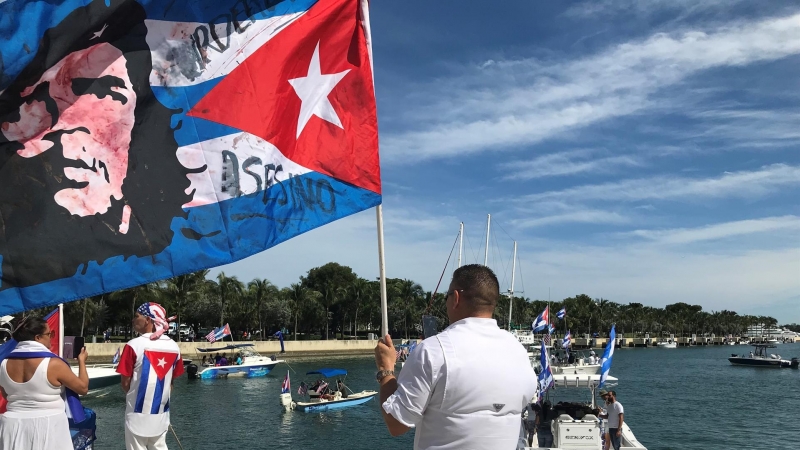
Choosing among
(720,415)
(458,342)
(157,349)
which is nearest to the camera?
(458,342)

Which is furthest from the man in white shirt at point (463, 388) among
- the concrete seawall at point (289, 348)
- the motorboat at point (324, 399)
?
the concrete seawall at point (289, 348)

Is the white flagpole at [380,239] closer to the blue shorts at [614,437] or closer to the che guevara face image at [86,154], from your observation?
the che guevara face image at [86,154]

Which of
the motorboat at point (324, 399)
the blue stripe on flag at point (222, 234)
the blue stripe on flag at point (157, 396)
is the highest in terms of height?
A: the blue stripe on flag at point (222, 234)

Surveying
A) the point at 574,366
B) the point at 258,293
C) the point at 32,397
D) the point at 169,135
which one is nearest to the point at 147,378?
the point at 32,397

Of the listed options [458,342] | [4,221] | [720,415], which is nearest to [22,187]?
[4,221]

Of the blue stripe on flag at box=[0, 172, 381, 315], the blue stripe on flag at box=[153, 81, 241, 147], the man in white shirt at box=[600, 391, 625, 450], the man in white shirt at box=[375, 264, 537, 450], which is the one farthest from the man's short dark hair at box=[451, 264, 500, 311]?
the man in white shirt at box=[600, 391, 625, 450]

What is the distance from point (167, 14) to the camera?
18.5 ft

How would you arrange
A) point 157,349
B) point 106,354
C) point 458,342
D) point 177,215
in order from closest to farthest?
point 458,342
point 177,215
point 157,349
point 106,354

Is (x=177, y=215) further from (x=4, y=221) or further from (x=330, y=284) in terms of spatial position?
(x=330, y=284)

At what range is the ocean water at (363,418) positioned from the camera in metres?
31.5

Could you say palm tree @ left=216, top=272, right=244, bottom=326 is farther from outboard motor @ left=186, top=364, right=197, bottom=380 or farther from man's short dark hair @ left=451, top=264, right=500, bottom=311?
man's short dark hair @ left=451, top=264, right=500, bottom=311

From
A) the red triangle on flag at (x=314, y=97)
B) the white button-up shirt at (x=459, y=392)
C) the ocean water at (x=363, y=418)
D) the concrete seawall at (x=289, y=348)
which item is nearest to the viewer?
the white button-up shirt at (x=459, y=392)

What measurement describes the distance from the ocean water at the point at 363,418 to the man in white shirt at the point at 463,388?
27.9 meters

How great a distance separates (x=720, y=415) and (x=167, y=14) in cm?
4819
